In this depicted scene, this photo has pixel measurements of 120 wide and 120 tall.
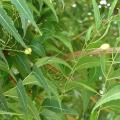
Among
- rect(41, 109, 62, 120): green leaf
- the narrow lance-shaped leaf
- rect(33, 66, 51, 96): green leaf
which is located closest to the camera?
the narrow lance-shaped leaf

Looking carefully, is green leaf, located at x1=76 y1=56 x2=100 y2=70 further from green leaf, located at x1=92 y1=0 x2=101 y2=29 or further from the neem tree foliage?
green leaf, located at x1=92 y1=0 x2=101 y2=29

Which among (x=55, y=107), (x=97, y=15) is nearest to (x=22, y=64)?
(x=55, y=107)

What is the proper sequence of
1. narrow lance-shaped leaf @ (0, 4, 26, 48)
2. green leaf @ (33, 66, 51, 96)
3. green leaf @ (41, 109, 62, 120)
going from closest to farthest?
narrow lance-shaped leaf @ (0, 4, 26, 48) → green leaf @ (33, 66, 51, 96) → green leaf @ (41, 109, 62, 120)

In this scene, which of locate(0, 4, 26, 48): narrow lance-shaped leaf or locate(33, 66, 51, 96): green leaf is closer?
locate(0, 4, 26, 48): narrow lance-shaped leaf

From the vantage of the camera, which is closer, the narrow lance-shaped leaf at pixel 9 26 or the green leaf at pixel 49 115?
the narrow lance-shaped leaf at pixel 9 26

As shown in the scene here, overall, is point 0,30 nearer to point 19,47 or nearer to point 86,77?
point 19,47

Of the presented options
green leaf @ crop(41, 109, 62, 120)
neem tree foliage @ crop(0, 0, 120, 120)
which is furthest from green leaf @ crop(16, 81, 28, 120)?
green leaf @ crop(41, 109, 62, 120)

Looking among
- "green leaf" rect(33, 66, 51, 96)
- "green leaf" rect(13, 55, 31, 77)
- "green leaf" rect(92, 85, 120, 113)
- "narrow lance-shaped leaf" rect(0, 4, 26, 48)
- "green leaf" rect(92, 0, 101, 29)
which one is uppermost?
"narrow lance-shaped leaf" rect(0, 4, 26, 48)

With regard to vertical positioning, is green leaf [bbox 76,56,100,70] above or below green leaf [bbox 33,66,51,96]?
below

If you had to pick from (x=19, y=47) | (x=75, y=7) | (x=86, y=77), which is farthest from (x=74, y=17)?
(x=19, y=47)

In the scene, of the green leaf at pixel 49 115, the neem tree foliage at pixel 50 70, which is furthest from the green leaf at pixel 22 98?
the green leaf at pixel 49 115

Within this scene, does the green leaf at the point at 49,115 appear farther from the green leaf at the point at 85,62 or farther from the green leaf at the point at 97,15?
the green leaf at the point at 97,15
